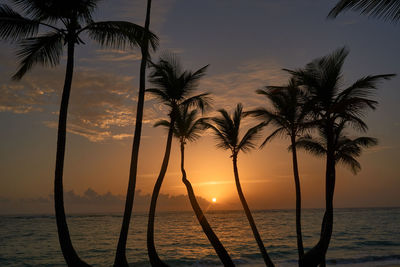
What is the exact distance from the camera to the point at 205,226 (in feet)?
44.1

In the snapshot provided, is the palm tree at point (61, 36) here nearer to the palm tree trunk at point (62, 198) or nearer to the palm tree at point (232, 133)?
the palm tree trunk at point (62, 198)

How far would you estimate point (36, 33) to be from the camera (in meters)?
10.2

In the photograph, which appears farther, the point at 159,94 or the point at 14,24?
the point at 159,94

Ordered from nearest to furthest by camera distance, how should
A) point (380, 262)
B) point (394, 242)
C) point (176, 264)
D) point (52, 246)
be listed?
1. point (380, 262)
2. point (176, 264)
3. point (52, 246)
4. point (394, 242)

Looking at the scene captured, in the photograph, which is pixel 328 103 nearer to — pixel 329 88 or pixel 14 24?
pixel 329 88

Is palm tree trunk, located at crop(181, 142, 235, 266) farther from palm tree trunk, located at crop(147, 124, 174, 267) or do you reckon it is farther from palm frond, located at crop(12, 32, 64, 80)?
palm frond, located at crop(12, 32, 64, 80)

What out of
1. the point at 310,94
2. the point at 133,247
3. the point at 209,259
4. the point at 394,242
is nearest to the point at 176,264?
the point at 209,259

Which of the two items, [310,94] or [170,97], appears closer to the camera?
[310,94]

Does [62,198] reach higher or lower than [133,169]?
lower

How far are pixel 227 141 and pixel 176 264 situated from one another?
11717 millimetres

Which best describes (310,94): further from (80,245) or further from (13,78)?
(80,245)

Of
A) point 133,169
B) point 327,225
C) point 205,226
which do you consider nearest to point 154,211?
point 205,226

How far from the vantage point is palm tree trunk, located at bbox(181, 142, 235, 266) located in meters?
12.8

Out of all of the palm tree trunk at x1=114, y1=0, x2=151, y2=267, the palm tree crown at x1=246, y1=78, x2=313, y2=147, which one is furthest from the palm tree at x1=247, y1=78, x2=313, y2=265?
the palm tree trunk at x1=114, y1=0, x2=151, y2=267
